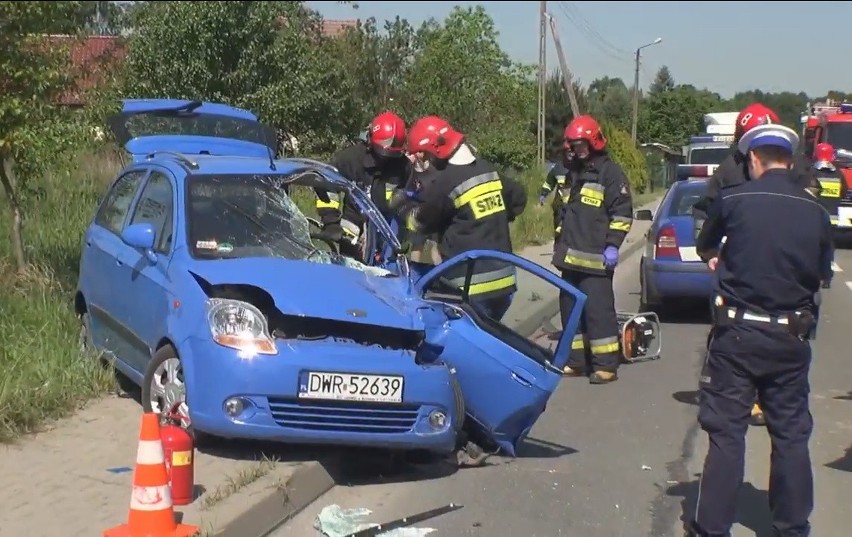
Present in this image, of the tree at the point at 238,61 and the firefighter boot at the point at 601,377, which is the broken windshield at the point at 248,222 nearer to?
the firefighter boot at the point at 601,377

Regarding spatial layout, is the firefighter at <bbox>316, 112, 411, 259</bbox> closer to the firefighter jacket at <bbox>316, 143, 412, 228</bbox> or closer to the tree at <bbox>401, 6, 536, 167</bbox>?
the firefighter jacket at <bbox>316, 143, 412, 228</bbox>

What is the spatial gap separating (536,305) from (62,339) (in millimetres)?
5560

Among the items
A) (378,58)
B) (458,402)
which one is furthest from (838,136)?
(458,402)

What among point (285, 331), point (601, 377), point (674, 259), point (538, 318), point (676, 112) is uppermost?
point (285, 331)

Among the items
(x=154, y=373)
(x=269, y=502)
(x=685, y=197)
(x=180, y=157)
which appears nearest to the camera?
(x=269, y=502)

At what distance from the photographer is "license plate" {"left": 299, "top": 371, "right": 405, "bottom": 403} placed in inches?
225

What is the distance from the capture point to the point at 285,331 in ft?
19.6

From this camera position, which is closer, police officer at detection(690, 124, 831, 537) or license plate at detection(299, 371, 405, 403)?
police officer at detection(690, 124, 831, 537)

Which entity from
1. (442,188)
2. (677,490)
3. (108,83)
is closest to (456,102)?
(108,83)

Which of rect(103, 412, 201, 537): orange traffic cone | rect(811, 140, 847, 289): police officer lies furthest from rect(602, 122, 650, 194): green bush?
rect(103, 412, 201, 537): orange traffic cone

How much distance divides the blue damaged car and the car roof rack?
0.03 m

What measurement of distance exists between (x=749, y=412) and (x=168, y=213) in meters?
3.63

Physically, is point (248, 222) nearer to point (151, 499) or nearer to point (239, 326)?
point (239, 326)

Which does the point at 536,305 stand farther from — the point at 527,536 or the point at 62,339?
the point at 527,536
